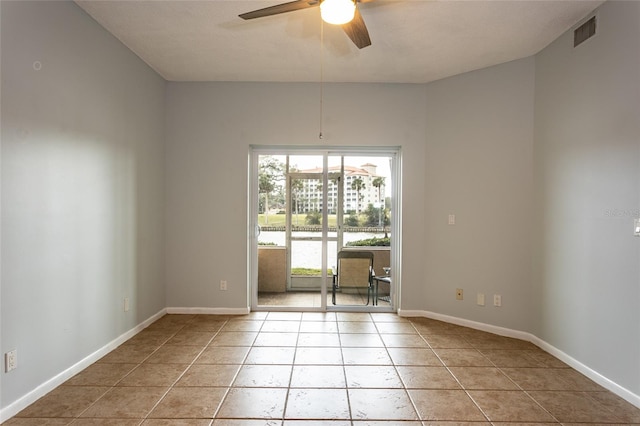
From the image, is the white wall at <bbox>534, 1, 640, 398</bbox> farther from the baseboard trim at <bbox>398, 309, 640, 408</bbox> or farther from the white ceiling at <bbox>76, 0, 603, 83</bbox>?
the white ceiling at <bbox>76, 0, 603, 83</bbox>

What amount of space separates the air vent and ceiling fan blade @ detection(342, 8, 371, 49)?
172cm

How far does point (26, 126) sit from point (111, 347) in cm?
193

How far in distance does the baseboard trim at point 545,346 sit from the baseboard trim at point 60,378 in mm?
2888

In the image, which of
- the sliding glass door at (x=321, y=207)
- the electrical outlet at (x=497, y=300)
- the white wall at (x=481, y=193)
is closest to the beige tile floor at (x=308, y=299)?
the sliding glass door at (x=321, y=207)

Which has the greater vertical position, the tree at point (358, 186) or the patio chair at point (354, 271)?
the tree at point (358, 186)

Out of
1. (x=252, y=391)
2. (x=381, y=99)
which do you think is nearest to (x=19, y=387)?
(x=252, y=391)

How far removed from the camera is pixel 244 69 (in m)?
3.88

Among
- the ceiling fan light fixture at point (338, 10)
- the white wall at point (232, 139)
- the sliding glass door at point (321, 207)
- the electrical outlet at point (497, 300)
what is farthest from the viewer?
the sliding glass door at point (321, 207)

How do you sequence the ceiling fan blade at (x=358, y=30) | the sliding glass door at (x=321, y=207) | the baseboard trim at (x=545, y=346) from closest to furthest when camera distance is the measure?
1. the ceiling fan blade at (x=358, y=30)
2. the baseboard trim at (x=545, y=346)
3. the sliding glass door at (x=321, y=207)

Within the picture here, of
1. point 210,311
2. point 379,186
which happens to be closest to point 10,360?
point 210,311

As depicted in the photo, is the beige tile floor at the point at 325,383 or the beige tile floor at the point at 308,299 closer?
the beige tile floor at the point at 325,383

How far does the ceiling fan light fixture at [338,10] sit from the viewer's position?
6.65ft

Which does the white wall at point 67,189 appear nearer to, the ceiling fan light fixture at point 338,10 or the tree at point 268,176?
the tree at point 268,176

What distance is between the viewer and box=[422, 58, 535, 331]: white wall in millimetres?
3594
